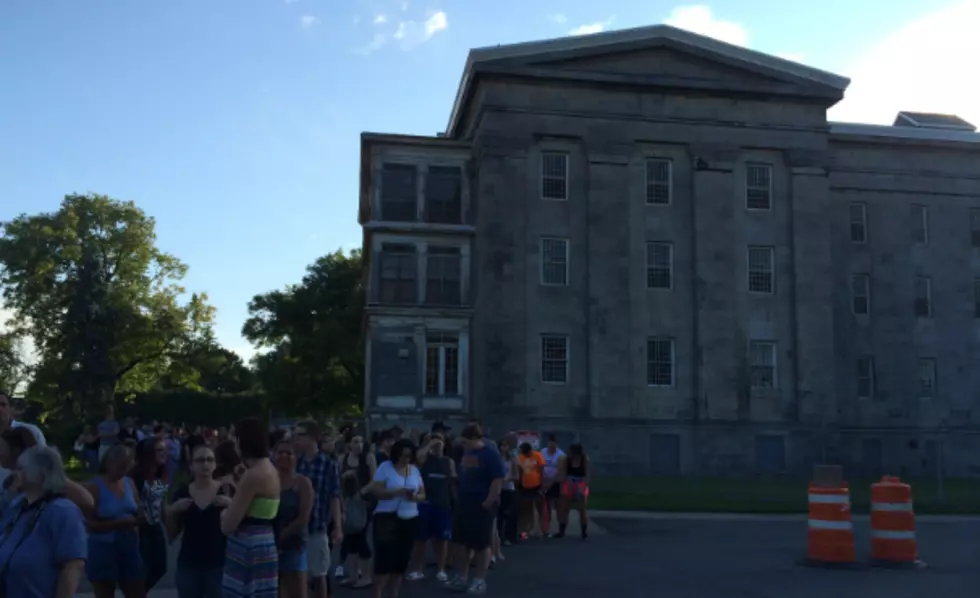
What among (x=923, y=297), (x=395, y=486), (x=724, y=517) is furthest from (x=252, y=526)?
(x=923, y=297)

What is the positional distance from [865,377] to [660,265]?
38.6 ft

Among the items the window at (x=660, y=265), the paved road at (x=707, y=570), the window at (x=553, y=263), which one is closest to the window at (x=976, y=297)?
the window at (x=660, y=265)

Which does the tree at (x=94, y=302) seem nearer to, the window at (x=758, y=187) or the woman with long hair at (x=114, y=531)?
the window at (x=758, y=187)

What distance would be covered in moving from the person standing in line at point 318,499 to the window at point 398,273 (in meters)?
27.9

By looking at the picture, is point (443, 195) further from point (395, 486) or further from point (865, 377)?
point (395, 486)

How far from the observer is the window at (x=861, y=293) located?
4478cm

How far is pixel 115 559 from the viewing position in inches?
315

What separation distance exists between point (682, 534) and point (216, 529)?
13039mm

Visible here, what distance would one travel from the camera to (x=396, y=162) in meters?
38.5

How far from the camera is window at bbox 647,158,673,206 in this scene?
39844 mm

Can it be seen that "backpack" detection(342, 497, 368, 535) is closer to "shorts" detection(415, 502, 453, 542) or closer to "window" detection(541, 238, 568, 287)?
"shorts" detection(415, 502, 453, 542)

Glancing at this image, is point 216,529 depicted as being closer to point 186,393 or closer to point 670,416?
point 670,416

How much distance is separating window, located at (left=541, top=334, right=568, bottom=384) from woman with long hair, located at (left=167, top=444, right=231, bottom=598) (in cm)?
3066

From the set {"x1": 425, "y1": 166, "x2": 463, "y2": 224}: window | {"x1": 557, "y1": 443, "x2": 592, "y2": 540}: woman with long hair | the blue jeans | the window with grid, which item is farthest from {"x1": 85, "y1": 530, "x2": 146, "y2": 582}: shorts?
the window with grid
